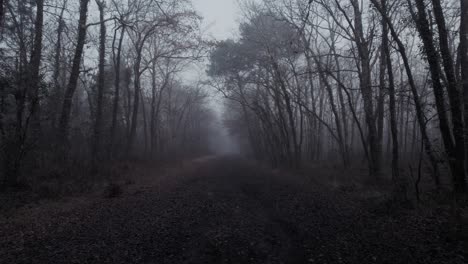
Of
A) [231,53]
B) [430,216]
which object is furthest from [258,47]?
[430,216]

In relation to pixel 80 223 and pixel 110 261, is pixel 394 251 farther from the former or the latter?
pixel 80 223

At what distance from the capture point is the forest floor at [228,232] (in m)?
4.40

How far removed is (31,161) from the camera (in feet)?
34.2

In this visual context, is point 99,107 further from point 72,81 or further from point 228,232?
point 228,232

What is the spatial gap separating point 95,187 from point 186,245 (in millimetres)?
6971

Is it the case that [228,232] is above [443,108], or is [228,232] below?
below

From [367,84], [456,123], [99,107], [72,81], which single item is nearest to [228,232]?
[456,123]

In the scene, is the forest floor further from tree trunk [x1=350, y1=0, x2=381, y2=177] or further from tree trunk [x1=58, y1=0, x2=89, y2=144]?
tree trunk [x1=58, y1=0, x2=89, y2=144]

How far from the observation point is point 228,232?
218 inches

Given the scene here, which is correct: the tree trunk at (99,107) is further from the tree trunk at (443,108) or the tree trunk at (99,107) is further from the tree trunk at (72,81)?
the tree trunk at (443,108)

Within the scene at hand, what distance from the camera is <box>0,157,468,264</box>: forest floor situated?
14.4ft

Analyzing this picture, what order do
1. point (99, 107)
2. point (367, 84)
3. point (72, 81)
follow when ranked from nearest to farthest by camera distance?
point (367, 84), point (72, 81), point (99, 107)

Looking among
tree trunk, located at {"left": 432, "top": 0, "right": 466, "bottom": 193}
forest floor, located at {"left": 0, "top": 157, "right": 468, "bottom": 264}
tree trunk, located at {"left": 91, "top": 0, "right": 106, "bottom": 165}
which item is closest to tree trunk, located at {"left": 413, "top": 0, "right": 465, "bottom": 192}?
tree trunk, located at {"left": 432, "top": 0, "right": 466, "bottom": 193}

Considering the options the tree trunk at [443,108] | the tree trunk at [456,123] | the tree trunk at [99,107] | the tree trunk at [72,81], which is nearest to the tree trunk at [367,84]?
the tree trunk at [443,108]
